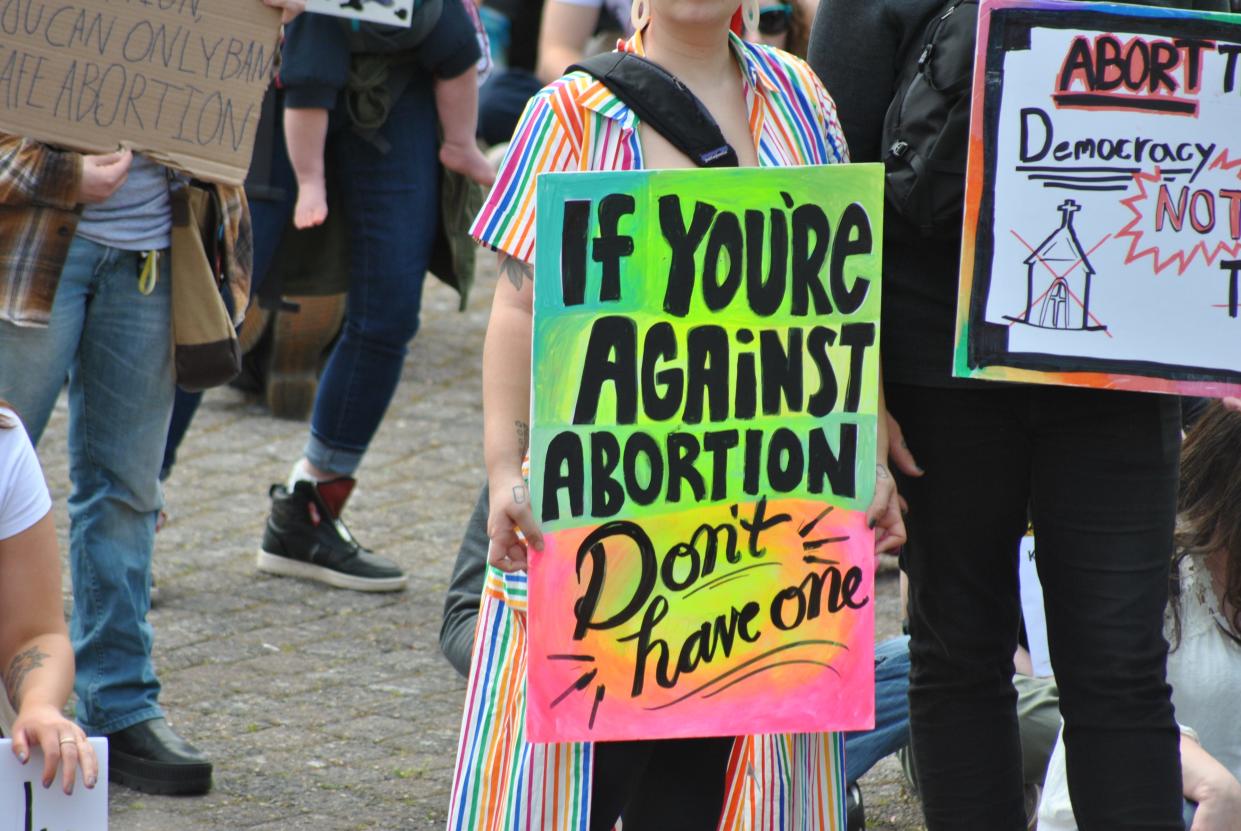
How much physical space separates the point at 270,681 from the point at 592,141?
2.28 m

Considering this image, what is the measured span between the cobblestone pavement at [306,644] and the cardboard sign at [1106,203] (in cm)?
141

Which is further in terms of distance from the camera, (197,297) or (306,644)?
(306,644)

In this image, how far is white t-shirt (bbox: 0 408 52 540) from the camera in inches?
101

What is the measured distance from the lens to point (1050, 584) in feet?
9.48

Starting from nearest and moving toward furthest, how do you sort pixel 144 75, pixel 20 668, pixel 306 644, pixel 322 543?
pixel 20 668 < pixel 144 75 < pixel 306 644 < pixel 322 543

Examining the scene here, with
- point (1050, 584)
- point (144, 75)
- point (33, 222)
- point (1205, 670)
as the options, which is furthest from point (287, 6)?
point (1205, 670)

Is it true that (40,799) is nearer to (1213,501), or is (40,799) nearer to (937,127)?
(937,127)

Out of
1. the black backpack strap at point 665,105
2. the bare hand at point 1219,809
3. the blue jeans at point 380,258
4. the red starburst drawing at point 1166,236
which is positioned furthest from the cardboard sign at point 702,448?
the blue jeans at point 380,258

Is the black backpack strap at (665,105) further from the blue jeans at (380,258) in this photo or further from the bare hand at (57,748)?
the blue jeans at (380,258)

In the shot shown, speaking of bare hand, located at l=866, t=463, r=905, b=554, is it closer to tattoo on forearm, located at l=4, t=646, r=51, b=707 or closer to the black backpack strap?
the black backpack strap

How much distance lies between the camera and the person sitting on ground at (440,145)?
477 centimetres

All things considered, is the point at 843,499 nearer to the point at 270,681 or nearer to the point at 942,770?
the point at 942,770

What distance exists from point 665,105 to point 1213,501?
142cm

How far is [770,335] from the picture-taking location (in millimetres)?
2607
